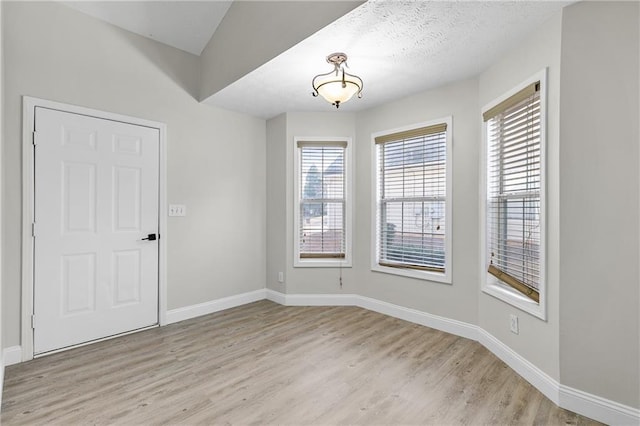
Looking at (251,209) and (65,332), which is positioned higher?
(251,209)

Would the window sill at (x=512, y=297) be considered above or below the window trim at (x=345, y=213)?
below

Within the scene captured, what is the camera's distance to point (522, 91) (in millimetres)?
2375

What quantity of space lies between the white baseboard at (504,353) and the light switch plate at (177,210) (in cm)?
155

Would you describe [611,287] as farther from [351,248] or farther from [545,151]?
[351,248]

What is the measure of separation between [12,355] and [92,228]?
112cm

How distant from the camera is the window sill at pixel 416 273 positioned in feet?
10.8

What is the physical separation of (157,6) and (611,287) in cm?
424

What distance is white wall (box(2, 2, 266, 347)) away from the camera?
2604 millimetres

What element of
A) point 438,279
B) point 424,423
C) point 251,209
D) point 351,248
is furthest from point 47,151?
point 438,279

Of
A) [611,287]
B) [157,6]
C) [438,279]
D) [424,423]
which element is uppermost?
[157,6]

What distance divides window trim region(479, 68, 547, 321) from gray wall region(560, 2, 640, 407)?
0.13 meters

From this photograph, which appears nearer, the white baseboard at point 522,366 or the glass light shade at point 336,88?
the white baseboard at point 522,366

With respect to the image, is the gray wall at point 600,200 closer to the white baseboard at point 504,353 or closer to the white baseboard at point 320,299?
the white baseboard at point 504,353

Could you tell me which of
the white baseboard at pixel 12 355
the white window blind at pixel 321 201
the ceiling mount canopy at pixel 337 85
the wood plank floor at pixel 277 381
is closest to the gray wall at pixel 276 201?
the white window blind at pixel 321 201
